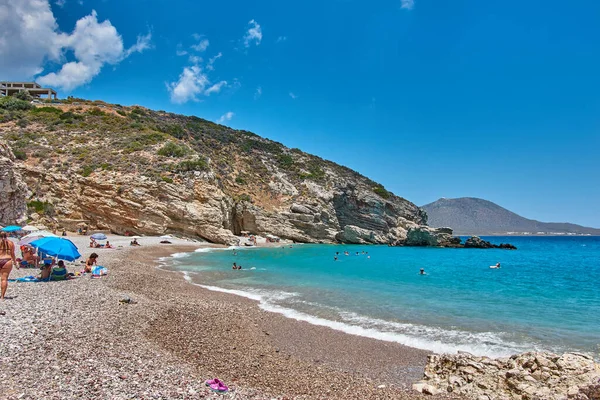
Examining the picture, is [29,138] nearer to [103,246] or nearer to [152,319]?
[103,246]

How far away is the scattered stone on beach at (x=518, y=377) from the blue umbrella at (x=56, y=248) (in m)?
13.4

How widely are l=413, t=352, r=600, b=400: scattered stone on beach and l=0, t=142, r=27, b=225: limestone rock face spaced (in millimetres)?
34299

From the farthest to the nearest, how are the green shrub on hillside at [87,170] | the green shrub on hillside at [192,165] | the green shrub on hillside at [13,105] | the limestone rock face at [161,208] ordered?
the green shrub on hillside at [13,105] → the green shrub on hillside at [192,165] → the green shrub on hillside at [87,170] → the limestone rock face at [161,208]

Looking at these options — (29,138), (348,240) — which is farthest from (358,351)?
(348,240)

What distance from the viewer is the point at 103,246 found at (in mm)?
28109

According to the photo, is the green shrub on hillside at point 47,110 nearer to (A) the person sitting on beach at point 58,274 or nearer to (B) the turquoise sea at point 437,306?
(B) the turquoise sea at point 437,306

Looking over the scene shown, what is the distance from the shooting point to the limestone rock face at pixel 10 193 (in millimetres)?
28234

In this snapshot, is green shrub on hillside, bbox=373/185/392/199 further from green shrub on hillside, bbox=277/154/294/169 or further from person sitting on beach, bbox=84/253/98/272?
person sitting on beach, bbox=84/253/98/272

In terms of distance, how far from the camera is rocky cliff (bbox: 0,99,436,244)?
35781 millimetres

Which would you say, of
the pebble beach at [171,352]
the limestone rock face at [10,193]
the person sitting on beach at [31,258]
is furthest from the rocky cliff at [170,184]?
the pebble beach at [171,352]

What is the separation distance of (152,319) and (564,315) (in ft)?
46.2

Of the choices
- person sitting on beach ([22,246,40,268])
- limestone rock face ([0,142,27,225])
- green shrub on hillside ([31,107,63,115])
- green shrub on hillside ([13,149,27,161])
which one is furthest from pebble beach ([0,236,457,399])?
green shrub on hillside ([31,107,63,115])

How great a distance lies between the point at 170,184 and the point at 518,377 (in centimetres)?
3739

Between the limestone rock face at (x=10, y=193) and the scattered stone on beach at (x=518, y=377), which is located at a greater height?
the limestone rock face at (x=10, y=193)
